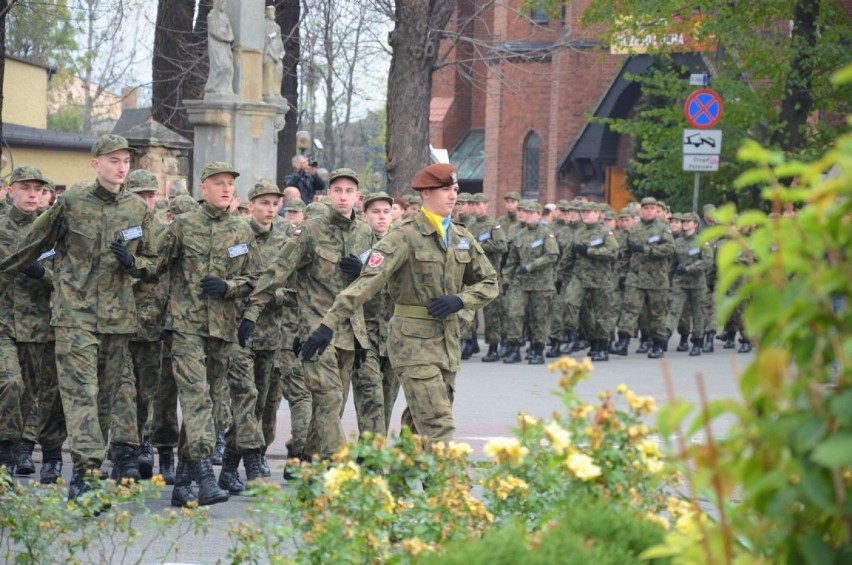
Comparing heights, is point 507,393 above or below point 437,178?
below

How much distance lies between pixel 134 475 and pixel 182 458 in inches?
27.7

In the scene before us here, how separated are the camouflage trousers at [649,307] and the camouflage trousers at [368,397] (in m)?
11.2

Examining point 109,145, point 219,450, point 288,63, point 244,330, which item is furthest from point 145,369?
point 288,63

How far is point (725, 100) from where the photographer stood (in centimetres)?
2561

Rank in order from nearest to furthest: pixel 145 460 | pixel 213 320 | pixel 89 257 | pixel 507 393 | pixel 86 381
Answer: pixel 86 381 < pixel 89 257 < pixel 213 320 < pixel 145 460 < pixel 507 393

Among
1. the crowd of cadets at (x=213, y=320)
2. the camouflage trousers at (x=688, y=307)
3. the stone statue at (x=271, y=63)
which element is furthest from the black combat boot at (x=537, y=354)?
the crowd of cadets at (x=213, y=320)

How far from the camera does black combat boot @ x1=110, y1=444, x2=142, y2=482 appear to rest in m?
9.73

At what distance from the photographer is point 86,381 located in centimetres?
898

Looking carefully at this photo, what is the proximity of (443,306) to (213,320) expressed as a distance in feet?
6.11

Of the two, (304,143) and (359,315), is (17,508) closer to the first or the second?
(359,315)

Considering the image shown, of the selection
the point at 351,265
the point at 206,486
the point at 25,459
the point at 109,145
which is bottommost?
the point at 25,459

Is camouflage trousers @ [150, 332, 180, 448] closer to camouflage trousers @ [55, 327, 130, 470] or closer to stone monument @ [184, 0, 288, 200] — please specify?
camouflage trousers @ [55, 327, 130, 470]

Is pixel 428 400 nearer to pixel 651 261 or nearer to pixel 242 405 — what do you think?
pixel 242 405

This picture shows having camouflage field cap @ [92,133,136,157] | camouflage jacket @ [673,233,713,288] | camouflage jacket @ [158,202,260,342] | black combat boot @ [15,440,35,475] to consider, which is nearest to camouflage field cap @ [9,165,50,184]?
camouflage field cap @ [92,133,136,157]
